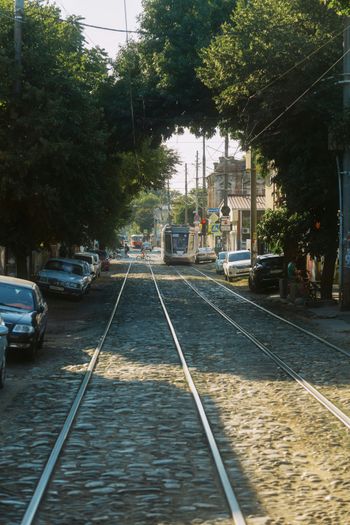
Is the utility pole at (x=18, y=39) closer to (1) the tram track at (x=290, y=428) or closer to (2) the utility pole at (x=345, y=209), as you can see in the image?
(2) the utility pole at (x=345, y=209)

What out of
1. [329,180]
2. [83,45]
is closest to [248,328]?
[329,180]

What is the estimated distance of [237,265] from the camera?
48.8 meters

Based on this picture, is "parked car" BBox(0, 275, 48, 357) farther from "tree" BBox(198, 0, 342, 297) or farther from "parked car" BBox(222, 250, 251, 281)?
"parked car" BBox(222, 250, 251, 281)

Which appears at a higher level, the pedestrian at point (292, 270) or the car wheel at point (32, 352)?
the pedestrian at point (292, 270)

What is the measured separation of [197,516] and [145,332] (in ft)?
49.4

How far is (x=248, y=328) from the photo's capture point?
2295cm

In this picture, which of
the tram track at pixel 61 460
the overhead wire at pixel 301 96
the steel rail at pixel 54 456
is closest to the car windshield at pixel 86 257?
the overhead wire at pixel 301 96

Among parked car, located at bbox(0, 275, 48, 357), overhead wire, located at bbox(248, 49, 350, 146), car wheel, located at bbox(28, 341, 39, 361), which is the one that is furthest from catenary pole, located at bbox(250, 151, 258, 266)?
car wheel, located at bbox(28, 341, 39, 361)

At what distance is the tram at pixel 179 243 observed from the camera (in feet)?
231

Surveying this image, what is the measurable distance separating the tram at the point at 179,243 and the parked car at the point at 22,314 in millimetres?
51974

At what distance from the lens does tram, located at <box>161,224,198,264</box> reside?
231 feet

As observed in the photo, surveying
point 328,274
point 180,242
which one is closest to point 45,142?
point 328,274

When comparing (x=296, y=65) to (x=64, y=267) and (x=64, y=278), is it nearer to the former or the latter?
(x=64, y=278)

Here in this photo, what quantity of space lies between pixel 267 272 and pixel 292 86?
12.5 m
